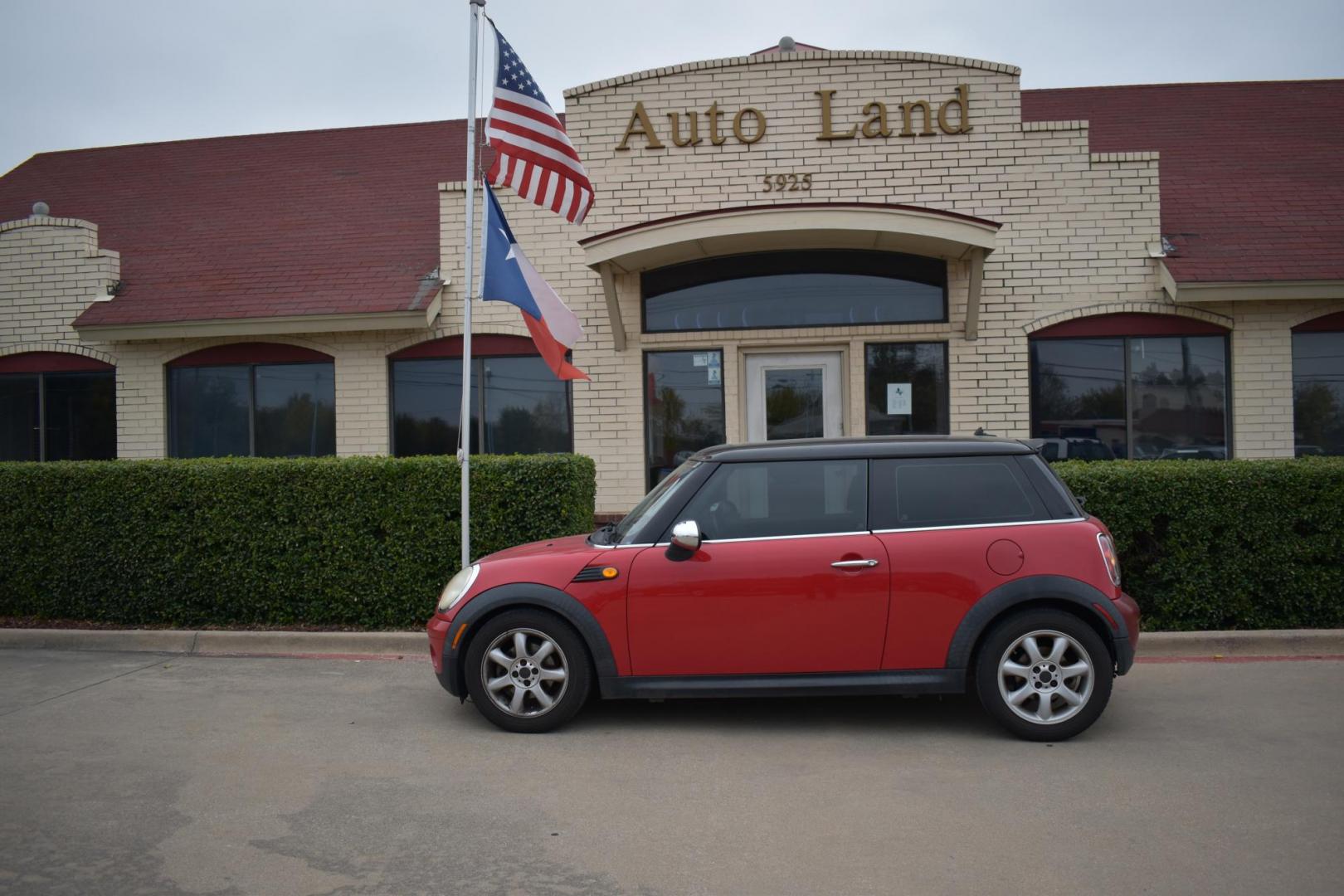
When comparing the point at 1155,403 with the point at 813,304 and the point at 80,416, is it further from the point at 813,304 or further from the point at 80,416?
the point at 80,416

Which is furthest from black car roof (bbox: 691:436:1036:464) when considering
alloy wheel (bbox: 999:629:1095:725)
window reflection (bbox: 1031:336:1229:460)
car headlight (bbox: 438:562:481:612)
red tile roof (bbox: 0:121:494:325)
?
red tile roof (bbox: 0:121:494:325)

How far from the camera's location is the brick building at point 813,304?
1058 cm

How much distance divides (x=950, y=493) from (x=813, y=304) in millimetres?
5299

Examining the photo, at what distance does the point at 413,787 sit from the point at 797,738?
6.79 feet

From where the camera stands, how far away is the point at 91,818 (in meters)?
4.63

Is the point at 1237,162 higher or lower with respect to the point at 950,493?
higher

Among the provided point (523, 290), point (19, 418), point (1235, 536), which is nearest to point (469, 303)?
point (523, 290)

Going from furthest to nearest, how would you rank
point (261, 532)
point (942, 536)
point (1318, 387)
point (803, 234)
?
point (1318, 387) → point (803, 234) → point (261, 532) → point (942, 536)

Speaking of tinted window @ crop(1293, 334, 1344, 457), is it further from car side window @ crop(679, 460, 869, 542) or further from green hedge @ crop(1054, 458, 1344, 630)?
car side window @ crop(679, 460, 869, 542)

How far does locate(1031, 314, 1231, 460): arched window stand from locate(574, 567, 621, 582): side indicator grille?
6379mm

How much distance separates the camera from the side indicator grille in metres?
5.89

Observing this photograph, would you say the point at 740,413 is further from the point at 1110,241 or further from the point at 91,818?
the point at 91,818

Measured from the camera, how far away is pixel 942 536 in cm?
582

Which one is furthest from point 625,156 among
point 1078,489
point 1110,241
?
point 1078,489
